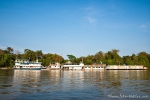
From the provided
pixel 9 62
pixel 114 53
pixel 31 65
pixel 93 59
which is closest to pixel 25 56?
pixel 9 62

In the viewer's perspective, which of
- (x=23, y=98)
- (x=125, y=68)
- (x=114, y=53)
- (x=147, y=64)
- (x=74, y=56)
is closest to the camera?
(x=23, y=98)

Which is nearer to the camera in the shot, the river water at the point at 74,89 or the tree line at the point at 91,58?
the river water at the point at 74,89

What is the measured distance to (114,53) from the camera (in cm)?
13588

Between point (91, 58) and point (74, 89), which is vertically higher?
point (91, 58)

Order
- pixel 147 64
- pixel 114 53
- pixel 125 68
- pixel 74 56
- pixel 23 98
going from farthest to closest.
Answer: pixel 74 56
pixel 114 53
pixel 147 64
pixel 125 68
pixel 23 98

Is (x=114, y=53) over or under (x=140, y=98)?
over

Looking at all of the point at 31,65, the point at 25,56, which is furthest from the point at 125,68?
the point at 25,56

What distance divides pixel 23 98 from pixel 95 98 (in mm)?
6309

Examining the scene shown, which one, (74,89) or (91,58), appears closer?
(74,89)

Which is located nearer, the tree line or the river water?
the river water

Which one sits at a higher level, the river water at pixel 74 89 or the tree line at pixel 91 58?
the tree line at pixel 91 58

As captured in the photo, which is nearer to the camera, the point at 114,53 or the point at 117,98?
the point at 117,98

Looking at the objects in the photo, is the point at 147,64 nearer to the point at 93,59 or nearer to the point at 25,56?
the point at 93,59

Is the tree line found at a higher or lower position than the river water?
higher
